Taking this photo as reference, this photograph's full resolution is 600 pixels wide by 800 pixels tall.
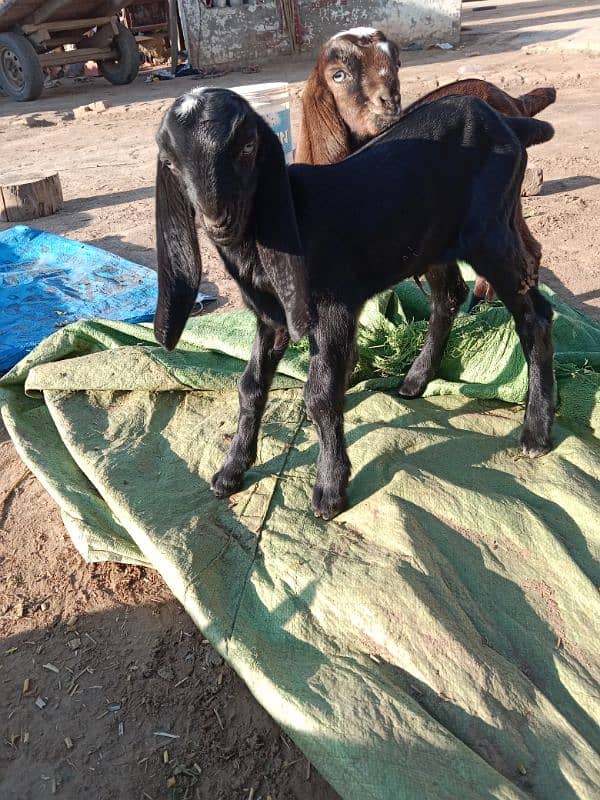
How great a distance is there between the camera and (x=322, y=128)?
406 centimetres

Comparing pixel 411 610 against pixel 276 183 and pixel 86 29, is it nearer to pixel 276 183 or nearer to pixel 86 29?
pixel 276 183

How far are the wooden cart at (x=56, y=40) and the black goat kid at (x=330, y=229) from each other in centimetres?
1267

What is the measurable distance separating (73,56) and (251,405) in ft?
43.8

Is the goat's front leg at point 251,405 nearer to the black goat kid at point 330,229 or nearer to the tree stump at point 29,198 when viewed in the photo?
the black goat kid at point 330,229

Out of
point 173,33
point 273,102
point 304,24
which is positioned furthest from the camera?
point 173,33

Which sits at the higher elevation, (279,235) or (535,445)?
(279,235)

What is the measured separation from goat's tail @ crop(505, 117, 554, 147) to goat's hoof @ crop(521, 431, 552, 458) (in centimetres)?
132

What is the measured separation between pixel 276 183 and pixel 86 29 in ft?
47.8

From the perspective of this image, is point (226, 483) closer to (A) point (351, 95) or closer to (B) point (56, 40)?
(A) point (351, 95)

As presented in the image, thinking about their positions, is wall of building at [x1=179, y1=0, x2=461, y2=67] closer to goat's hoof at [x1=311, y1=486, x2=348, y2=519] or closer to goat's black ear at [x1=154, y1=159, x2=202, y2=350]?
goat's black ear at [x1=154, y1=159, x2=202, y2=350]

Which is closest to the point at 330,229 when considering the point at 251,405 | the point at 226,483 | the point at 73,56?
the point at 251,405

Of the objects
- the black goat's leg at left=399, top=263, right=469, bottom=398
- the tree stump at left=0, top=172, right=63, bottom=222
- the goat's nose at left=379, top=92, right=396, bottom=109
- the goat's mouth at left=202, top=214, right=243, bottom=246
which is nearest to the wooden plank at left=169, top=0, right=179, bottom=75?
the tree stump at left=0, top=172, right=63, bottom=222

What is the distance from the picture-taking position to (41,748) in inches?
94.2

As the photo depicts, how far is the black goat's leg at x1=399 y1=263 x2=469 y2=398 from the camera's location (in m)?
3.66
